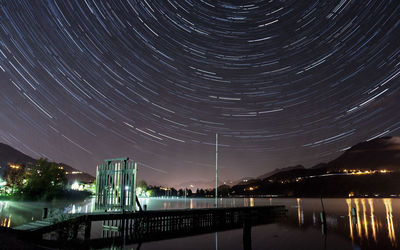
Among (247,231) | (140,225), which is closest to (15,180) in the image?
(140,225)

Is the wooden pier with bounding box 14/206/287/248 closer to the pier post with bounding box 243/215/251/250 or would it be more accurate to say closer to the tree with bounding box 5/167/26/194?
the pier post with bounding box 243/215/251/250

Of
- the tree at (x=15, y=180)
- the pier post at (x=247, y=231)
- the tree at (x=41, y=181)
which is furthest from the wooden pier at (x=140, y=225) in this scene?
the tree at (x=15, y=180)

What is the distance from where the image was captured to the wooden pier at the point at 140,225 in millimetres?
20594

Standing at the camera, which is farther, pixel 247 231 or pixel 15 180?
pixel 15 180

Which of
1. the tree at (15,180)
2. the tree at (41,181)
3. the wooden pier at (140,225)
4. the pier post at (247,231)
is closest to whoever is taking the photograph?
the pier post at (247,231)

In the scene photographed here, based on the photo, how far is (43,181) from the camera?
83.3 m

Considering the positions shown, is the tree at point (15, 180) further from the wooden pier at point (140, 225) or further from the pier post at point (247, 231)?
the pier post at point (247, 231)

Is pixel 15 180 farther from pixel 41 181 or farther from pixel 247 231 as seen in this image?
pixel 247 231

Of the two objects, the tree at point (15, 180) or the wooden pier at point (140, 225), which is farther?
the tree at point (15, 180)

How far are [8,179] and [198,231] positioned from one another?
8394cm

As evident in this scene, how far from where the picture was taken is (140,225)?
30.9m

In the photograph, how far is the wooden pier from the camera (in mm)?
20594

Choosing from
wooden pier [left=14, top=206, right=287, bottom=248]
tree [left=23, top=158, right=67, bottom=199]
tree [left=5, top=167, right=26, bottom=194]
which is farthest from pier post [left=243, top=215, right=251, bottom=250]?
tree [left=5, top=167, right=26, bottom=194]

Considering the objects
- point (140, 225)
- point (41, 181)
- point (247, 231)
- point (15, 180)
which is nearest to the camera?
point (247, 231)
